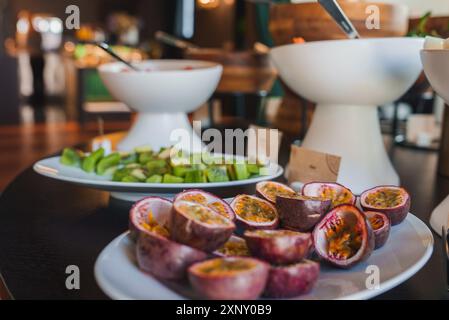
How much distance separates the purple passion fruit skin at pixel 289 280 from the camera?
38 cm

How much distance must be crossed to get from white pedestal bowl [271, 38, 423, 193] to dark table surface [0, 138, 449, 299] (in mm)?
100

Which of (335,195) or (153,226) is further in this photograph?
(335,195)

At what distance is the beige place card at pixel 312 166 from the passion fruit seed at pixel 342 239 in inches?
9.4

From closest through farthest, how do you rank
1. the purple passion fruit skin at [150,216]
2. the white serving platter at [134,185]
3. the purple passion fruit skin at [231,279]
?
the purple passion fruit skin at [231,279] → the purple passion fruit skin at [150,216] → the white serving platter at [134,185]

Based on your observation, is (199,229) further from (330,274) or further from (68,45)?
(68,45)

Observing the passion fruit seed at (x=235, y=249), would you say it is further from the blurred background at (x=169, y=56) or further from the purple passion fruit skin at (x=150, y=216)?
the blurred background at (x=169, y=56)

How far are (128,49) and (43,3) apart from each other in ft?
7.46

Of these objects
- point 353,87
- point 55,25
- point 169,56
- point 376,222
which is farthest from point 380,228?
point 55,25

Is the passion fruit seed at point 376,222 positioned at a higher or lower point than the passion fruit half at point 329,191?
lower

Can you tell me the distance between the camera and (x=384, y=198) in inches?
22.3

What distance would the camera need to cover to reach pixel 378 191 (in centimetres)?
58

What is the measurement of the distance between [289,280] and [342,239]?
12 centimetres

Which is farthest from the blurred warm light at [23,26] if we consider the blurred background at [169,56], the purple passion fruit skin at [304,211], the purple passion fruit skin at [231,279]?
the purple passion fruit skin at [231,279]
